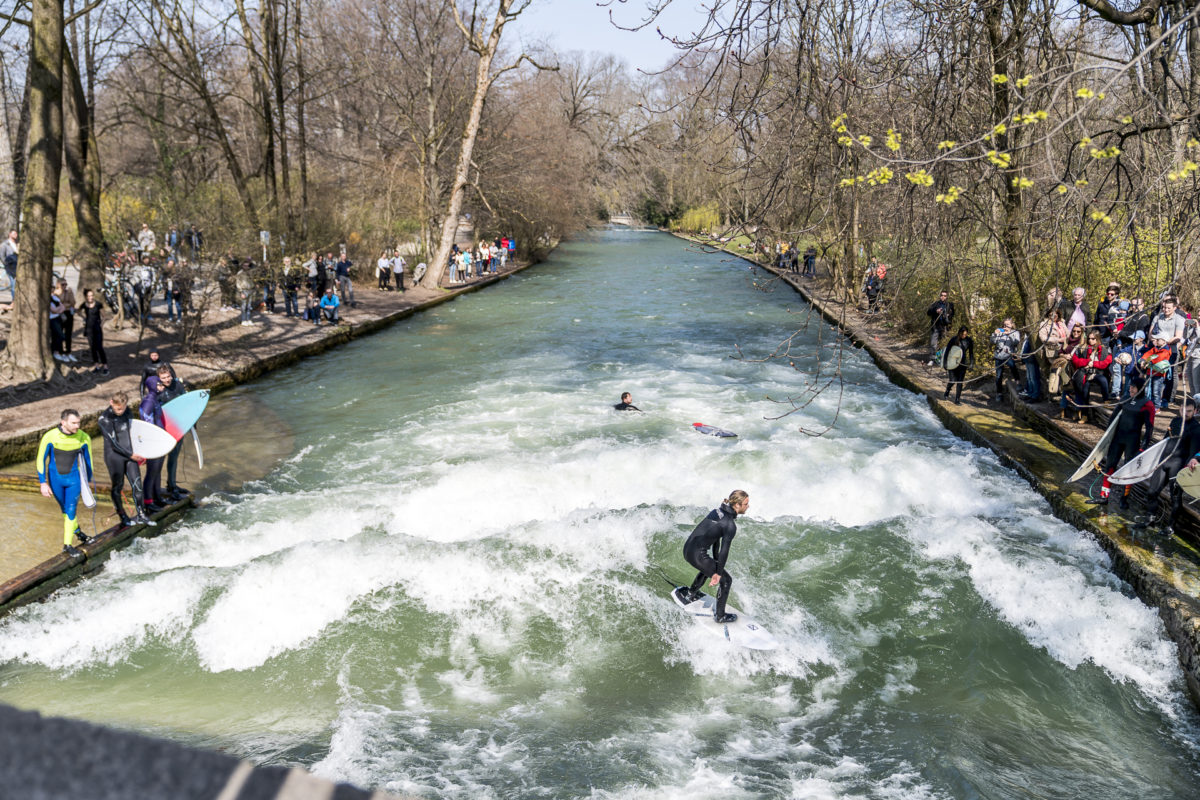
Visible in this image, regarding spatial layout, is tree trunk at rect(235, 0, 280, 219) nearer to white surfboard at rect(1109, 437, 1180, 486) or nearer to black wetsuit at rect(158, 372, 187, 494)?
black wetsuit at rect(158, 372, 187, 494)

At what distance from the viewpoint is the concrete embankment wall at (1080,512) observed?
29.1 feet

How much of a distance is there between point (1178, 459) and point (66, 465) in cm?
1274

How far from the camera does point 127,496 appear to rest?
11.6 m

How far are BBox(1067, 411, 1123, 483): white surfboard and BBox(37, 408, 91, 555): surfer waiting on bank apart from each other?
12.2m

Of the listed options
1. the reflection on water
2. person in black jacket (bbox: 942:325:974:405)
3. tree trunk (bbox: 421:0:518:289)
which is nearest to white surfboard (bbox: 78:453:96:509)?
the reflection on water

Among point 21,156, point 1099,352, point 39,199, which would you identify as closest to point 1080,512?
point 1099,352

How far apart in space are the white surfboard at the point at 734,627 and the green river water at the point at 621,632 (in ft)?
0.39

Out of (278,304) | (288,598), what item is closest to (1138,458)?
(288,598)

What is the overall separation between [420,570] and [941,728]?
5.91 m

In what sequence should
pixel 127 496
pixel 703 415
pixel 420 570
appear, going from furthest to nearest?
1. pixel 703 415
2. pixel 127 496
3. pixel 420 570

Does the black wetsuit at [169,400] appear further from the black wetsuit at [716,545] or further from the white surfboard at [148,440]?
the black wetsuit at [716,545]

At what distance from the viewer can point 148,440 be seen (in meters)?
11.0

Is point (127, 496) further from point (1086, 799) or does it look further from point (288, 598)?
point (1086, 799)

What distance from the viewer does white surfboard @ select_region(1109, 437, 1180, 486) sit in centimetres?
1042
